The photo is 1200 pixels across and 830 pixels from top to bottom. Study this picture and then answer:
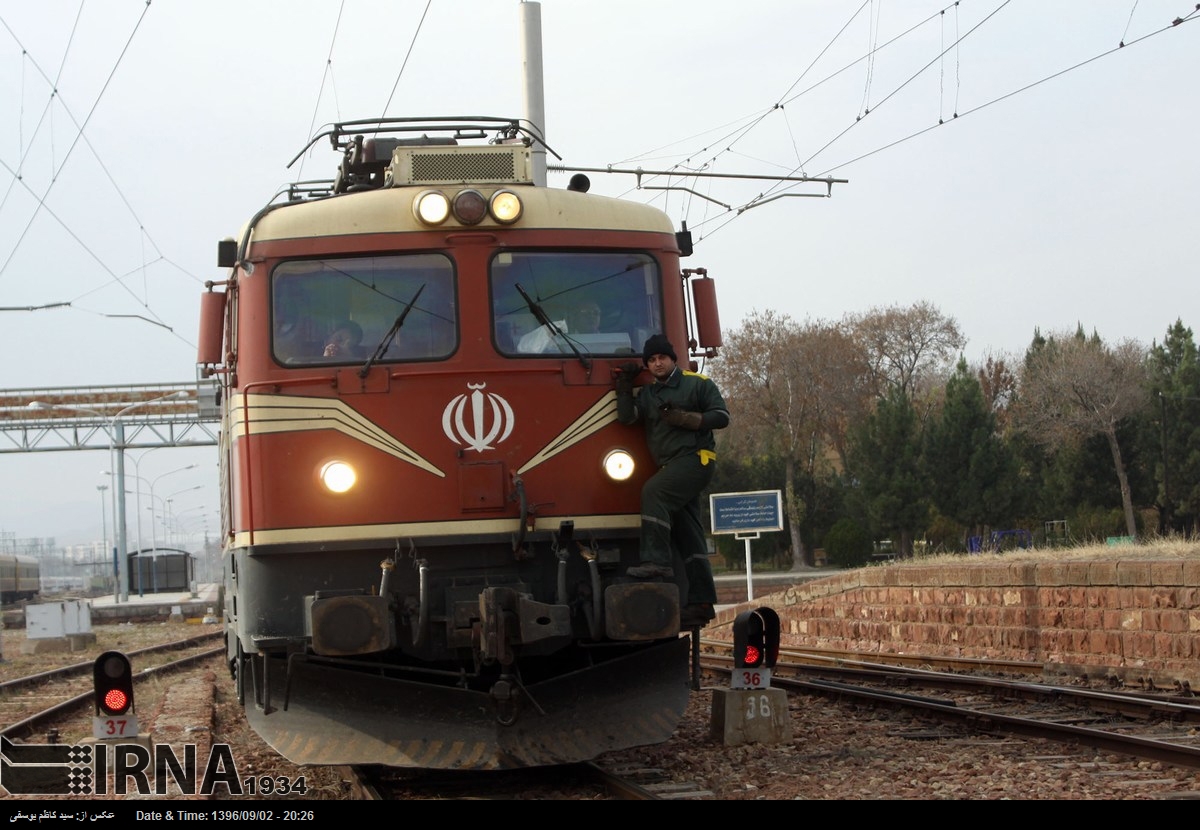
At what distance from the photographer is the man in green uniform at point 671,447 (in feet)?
25.8

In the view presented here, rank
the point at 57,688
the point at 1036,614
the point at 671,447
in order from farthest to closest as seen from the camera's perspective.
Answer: the point at 57,688
the point at 1036,614
the point at 671,447

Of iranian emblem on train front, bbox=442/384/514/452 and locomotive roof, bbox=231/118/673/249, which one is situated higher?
locomotive roof, bbox=231/118/673/249

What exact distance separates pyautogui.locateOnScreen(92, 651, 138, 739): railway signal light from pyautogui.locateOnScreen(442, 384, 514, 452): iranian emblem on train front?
2.18 metres

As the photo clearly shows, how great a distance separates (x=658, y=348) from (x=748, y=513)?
60.3ft

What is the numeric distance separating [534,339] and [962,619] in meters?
10.1

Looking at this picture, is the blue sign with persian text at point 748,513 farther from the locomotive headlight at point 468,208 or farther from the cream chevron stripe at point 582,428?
the locomotive headlight at point 468,208

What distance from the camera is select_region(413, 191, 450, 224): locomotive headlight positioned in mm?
8070

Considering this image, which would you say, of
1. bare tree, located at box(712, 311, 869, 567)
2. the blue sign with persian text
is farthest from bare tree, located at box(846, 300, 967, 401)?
the blue sign with persian text

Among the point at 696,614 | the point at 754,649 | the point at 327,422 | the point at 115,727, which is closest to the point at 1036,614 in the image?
the point at 754,649

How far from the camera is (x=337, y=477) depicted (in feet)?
25.2

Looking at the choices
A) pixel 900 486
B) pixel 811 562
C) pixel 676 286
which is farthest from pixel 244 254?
pixel 811 562

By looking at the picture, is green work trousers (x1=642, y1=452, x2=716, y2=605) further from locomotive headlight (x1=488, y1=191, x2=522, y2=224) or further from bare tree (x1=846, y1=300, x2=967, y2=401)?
bare tree (x1=846, y1=300, x2=967, y2=401)

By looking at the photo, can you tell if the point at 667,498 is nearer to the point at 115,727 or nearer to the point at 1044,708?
the point at 115,727

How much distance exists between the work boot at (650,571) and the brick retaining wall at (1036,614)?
6164 millimetres
